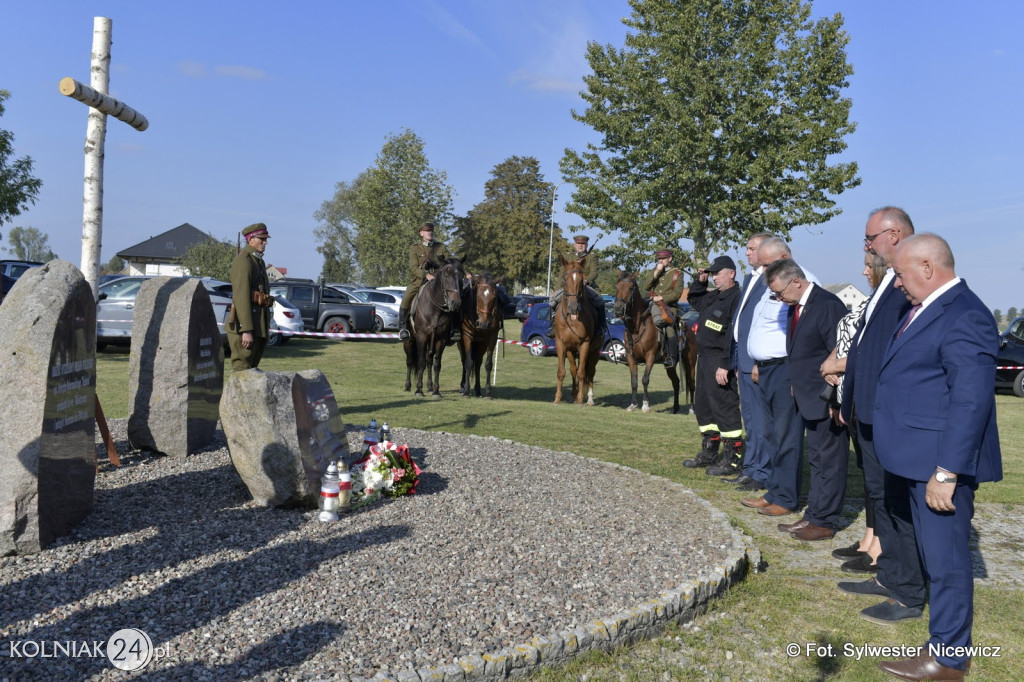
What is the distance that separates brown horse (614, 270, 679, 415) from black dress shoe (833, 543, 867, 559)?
29.4 feet

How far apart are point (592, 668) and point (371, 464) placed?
9.19 ft

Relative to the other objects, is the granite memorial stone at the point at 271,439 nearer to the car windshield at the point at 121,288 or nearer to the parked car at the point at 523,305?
the car windshield at the point at 121,288

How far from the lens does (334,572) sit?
457 cm

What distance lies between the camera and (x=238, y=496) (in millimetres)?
6137

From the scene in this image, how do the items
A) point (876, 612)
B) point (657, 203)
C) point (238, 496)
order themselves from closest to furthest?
point (876, 612), point (238, 496), point (657, 203)

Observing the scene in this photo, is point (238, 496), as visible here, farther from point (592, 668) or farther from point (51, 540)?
point (592, 668)

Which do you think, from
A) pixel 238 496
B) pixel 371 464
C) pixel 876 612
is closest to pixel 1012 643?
pixel 876 612

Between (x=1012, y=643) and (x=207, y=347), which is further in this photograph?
(x=207, y=347)

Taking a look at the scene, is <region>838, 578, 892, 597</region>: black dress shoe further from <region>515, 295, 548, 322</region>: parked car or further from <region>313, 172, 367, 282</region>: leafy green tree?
<region>313, 172, 367, 282</region>: leafy green tree

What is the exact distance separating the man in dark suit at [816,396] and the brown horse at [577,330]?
7.90 m

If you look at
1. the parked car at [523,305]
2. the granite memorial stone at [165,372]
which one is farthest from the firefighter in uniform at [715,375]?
the parked car at [523,305]

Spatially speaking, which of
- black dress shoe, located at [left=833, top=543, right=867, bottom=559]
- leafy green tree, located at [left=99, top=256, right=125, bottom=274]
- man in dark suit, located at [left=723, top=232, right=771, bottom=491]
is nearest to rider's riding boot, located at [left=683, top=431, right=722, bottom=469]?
man in dark suit, located at [left=723, top=232, right=771, bottom=491]

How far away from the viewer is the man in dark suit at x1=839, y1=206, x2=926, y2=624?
477 centimetres

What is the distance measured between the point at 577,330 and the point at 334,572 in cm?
1056
